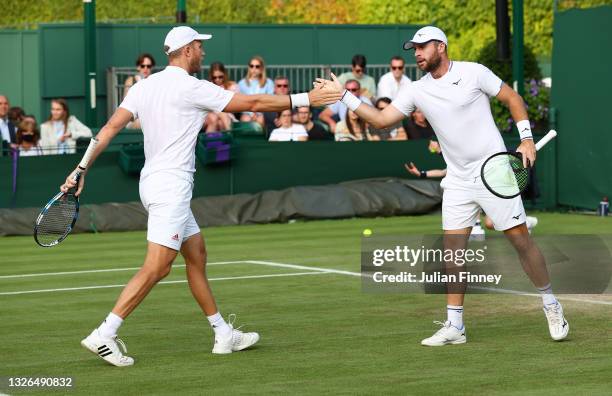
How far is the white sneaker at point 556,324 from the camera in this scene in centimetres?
981

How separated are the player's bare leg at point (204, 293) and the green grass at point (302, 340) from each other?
10 centimetres

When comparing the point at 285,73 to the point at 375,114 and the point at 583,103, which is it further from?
the point at 375,114

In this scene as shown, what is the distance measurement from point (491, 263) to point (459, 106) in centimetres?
515

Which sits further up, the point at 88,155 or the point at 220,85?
the point at 220,85

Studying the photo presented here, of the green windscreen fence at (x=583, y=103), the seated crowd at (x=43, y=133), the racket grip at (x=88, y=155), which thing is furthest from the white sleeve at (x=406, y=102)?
the green windscreen fence at (x=583, y=103)

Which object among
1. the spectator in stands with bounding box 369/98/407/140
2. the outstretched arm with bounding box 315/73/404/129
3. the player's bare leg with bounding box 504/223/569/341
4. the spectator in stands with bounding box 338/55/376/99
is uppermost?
the spectator in stands with bounding box 338/55/376/99

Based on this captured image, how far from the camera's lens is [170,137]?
9344mm

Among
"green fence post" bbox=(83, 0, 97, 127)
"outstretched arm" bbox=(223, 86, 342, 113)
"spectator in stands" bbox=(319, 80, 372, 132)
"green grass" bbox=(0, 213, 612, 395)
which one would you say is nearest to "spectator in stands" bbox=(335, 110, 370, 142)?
"spectator in stands" bbox=(319, 80, 372, 132)

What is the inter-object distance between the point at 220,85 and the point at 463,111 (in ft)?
34.3

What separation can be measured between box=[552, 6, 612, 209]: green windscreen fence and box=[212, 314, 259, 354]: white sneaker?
1158 centimetres

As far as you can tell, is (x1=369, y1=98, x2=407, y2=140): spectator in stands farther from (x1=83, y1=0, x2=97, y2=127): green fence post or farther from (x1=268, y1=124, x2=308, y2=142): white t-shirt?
(x1=83, y1=0, x2=97, y2=127): green fence post

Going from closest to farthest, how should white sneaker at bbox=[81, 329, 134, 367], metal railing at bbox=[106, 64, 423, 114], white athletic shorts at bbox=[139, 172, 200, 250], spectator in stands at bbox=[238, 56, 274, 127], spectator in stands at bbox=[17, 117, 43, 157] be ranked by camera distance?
white sneaker at bbox=[81, 329, 134, 367], white athletic shorts at bbox=[139, 172, 200, 250], spectator in stands at bbox=[17, 117, 43, 157], spectator in stands at bbox=[238, 56, 274, 127], metal railing at bbox=[106, 64, 423, 114]

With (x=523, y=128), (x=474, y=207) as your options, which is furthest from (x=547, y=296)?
(x=523, y=128)

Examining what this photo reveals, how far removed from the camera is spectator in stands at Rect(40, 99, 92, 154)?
779 inches
